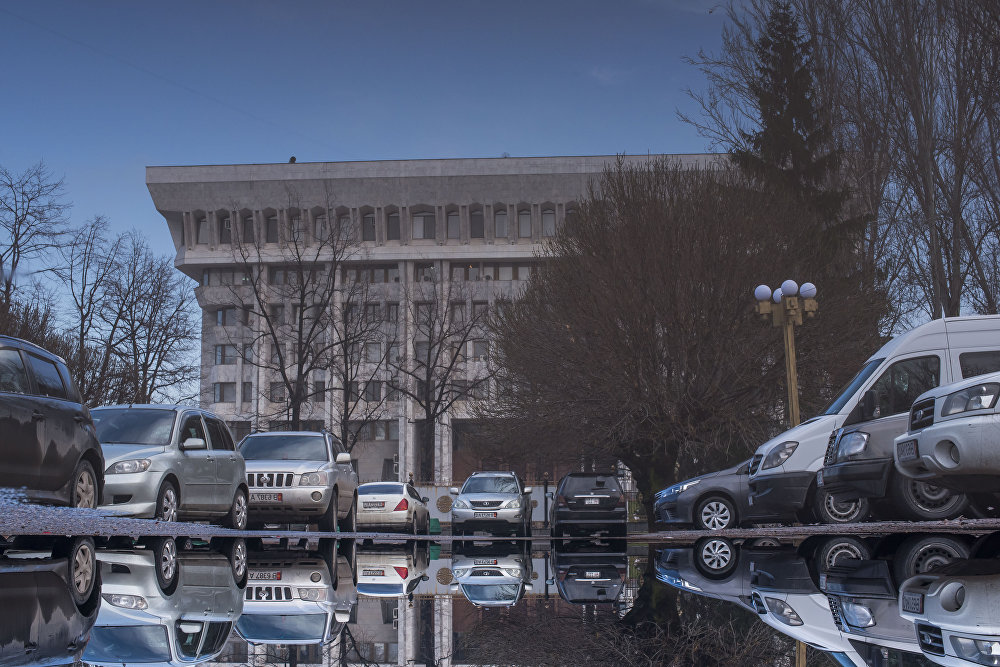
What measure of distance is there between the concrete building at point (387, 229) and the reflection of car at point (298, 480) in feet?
155

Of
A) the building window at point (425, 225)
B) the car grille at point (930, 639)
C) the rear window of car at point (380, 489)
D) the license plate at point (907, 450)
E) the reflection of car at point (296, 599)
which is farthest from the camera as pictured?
the building window at point (425, 225)

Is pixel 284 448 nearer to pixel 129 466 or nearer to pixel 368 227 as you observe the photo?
pixel 129 466

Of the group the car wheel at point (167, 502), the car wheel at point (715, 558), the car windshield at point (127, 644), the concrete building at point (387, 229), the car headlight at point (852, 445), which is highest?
the concrete building at point (387, 229)

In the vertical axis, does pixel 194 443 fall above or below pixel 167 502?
above

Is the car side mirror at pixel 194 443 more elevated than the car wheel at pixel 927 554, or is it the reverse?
the car side mirror at pixel 194 443

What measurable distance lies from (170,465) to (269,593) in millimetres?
5331

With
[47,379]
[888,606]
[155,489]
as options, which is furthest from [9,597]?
[155,489]

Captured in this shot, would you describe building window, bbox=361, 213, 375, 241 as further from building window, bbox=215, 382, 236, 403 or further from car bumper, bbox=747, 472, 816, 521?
car bumper, bbox=747, 472, 816, 521

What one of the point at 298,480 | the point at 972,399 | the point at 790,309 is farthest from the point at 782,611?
the point at 790,309

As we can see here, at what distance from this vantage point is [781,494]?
15516 mm

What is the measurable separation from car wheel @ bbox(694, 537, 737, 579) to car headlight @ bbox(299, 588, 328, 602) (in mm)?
4281

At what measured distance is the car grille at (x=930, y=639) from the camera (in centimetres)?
477

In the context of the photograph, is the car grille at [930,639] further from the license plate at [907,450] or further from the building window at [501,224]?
the building window at [501,224]

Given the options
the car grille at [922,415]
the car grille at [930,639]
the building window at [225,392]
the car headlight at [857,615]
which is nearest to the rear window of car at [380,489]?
the car grille at [922,415]
